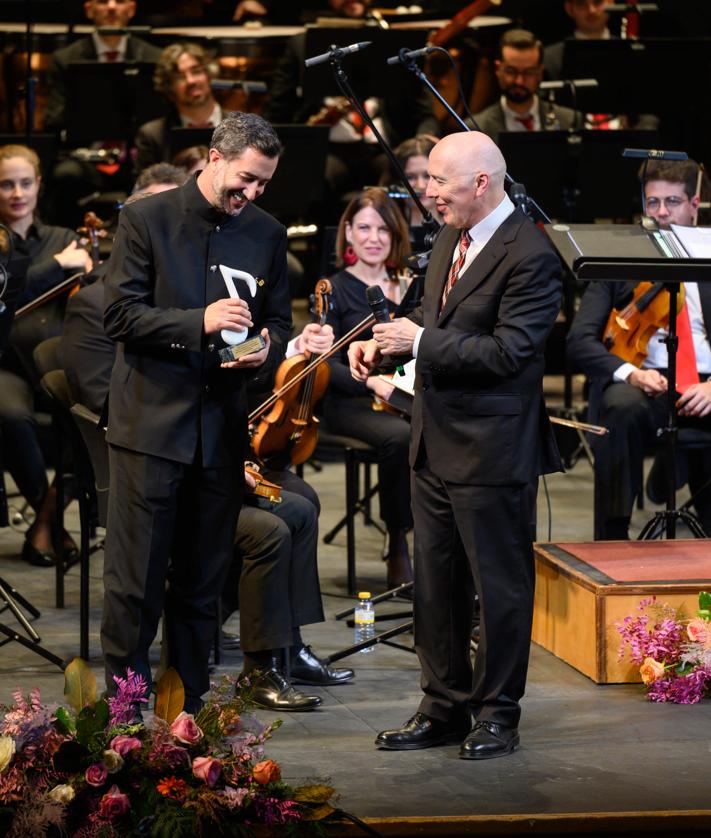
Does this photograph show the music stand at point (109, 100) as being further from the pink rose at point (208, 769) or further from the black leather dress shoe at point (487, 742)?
the pink rose at point (208, 769)

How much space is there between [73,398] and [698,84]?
4655 mm

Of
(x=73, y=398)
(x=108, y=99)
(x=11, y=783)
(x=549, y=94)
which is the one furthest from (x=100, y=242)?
(x=11, y=783)

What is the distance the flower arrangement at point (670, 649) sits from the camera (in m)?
4.39

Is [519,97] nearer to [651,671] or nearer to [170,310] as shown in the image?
[651,671]

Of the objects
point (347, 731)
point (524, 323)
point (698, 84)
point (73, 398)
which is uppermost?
point (698, 84)

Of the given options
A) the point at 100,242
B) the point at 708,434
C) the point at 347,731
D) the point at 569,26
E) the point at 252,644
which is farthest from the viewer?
the point at 569,26

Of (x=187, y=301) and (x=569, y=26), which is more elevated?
(x=569, y=26)

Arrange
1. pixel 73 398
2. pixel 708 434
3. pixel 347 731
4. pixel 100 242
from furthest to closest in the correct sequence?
1. pixel 100 242
2. pixel 708 434
3. pixel 73 398
4. pixel 347 731

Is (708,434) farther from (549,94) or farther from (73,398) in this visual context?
(549,94)

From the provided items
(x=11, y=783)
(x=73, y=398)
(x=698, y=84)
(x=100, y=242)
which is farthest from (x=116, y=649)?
(x=698, y=84)

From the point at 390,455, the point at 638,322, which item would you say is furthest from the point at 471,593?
the point at 638,322

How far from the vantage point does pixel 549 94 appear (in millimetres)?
8250

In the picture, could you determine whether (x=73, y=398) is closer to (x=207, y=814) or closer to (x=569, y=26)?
(x=207, y=814)

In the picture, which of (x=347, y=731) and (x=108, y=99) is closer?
(x=347, y=731)
